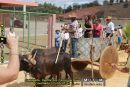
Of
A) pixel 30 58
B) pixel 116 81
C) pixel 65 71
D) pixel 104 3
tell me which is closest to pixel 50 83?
pixel 65 71

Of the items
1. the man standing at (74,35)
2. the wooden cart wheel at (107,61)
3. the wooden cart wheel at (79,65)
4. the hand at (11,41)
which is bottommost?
the wooden cart wheel at (79,65)

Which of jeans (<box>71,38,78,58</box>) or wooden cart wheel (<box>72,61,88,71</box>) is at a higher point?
jeans (<box>71,38,78,58</box>)

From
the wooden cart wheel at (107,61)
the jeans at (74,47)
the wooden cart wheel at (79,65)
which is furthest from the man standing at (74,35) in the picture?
the wooden cart wheel at (107,61)

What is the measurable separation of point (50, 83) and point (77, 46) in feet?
5.21

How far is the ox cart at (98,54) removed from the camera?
9742 mm

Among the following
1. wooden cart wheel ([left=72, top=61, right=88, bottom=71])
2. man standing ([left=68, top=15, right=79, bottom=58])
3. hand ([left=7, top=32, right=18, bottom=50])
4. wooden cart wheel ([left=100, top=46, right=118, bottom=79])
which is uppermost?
hand ([left=7, top=32, right=18, bottom=50])

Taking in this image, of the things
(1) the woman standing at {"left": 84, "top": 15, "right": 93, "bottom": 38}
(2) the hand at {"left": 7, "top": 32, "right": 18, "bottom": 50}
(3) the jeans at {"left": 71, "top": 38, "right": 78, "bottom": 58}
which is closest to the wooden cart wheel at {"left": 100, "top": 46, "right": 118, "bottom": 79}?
(3) the jeans at {"left": 71, "top": 38, "right": 78, "bottom": 58}

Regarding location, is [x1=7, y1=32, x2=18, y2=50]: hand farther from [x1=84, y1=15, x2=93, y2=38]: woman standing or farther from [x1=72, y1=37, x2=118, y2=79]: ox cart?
[x1=84, y1=15, x2=93, y2=38]: woman standing

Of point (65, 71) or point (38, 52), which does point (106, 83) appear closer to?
point (65, 71)

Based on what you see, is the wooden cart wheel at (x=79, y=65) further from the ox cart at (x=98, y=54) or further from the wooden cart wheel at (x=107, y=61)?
the wooden cart wheel at (x=107, y=61)

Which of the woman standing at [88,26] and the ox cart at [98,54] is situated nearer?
the ox cart at [98,54]

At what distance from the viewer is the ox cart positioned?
32.0ft

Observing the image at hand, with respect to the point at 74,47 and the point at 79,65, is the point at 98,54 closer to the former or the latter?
the point at 74,47

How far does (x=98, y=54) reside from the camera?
35.1 ft
